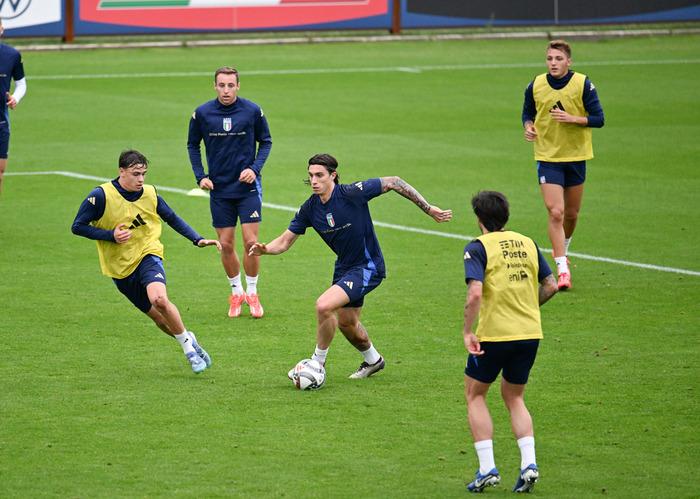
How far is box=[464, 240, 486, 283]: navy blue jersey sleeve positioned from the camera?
8562 millimetres

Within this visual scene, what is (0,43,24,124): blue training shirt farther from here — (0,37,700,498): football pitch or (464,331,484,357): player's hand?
(464,331,484,357): player's hand

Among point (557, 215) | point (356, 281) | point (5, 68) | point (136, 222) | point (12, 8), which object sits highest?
point (12, 8)

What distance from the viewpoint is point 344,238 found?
11305 mm

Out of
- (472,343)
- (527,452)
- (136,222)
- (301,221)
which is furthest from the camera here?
(136,222)

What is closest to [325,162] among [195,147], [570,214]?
[195,147]

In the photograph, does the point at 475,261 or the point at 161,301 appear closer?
the point at 475,261

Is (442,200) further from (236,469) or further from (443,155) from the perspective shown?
(236,469)

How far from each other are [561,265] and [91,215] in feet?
19.7

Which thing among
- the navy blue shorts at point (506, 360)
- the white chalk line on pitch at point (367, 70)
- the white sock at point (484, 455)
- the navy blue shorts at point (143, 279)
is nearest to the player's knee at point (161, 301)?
the navy blue shorts at point (143, 279)

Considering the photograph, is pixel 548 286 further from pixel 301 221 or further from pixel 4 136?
pixel 4 136

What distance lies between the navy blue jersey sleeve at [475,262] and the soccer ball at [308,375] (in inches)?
114

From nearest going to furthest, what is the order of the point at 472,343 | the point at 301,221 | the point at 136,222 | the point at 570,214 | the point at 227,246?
the point at 472,343
the point at 301,221
the point at 136,222
the point at 227,246
the point at 570,214

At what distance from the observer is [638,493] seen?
870 cm

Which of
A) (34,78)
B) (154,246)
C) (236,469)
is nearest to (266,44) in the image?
(34,78)
